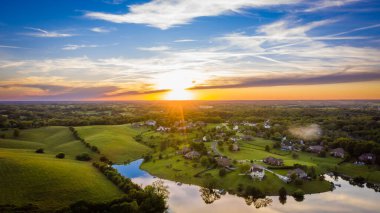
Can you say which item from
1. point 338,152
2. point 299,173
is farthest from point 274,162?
point 338,152

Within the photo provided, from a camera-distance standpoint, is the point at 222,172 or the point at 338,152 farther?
the point at 338,152

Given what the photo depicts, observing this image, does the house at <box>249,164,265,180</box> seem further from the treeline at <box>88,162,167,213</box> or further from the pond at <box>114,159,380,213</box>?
the treeline at <box>88,162,167,213</box>

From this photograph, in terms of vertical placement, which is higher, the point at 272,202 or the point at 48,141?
the point at 48,141

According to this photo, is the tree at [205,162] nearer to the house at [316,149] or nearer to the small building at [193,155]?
the small building at [193,155]

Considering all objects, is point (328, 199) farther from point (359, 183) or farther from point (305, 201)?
point (359, 183)

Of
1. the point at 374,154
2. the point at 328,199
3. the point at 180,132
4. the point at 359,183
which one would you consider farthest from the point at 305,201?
the point at 180,132

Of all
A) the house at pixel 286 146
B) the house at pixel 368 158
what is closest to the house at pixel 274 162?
the house at pixel 286 146

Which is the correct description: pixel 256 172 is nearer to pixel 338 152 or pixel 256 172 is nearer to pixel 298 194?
pixel 298 194
